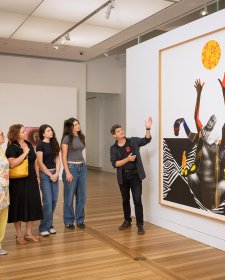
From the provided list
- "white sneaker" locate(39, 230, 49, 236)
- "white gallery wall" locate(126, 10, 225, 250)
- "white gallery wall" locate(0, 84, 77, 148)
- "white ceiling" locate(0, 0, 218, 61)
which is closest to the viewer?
"white gallery wall" locate(126, 10, 225, 250)

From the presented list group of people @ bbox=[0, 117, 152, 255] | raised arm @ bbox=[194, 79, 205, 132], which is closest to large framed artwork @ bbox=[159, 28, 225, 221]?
raised arm @ bbox=[194, 79, 205, 132]

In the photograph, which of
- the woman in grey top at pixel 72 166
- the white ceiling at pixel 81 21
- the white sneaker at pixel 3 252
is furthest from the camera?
the white ceiling at pixel 81 21

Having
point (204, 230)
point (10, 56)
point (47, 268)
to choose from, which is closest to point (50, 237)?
point (47, 268)

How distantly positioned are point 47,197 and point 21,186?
20.8 inches

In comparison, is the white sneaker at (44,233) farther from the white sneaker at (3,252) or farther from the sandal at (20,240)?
the white sneaker at (3,252)

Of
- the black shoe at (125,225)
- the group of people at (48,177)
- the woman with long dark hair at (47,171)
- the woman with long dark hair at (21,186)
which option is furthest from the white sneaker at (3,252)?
the black shoe at (125,225)

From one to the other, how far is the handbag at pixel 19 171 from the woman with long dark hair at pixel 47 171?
0.43 metres

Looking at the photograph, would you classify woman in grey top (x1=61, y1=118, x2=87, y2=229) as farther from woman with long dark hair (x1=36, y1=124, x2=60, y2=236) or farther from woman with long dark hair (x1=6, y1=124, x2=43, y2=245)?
woman with long dark hair (x1=6, y1=124, x2=43, y2=245)

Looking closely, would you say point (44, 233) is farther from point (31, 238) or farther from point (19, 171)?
point (19, 171)

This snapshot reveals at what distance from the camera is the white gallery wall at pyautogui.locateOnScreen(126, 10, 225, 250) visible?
4340 mm

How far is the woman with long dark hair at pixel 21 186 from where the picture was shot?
4.24 meters

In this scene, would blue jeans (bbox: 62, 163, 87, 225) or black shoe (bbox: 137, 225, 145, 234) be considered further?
blue jeans (bbox: 62, 163, 87, 225)

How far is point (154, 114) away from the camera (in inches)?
211

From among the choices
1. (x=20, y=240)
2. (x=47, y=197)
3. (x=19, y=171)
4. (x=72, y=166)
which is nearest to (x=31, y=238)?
(x=20, y=240)
